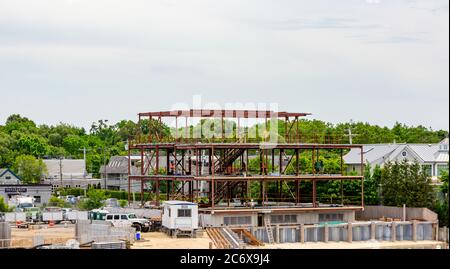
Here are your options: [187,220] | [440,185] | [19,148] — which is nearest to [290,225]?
[187,220]

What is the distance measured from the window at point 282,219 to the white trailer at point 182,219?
274 inches

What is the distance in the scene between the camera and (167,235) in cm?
4738

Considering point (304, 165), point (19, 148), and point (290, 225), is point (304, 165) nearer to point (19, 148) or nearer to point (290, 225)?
point (290, 225)

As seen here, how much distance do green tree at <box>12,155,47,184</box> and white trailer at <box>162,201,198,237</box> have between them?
32.2 m

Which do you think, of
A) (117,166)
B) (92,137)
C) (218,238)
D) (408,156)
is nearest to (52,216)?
(218,238)

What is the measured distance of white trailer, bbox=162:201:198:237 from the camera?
4681 cm

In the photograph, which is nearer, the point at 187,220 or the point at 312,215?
the point at 187,220

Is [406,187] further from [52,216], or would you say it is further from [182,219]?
[52,216]

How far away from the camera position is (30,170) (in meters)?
77.6

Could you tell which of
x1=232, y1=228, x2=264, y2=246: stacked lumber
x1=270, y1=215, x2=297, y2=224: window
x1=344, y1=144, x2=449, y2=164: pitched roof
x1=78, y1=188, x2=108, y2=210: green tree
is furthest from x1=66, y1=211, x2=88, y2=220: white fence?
x1=344, y1=144, x2=449, y2=164: pitched roof

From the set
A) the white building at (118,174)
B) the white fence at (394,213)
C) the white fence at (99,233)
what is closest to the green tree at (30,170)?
the white building at (118,174)

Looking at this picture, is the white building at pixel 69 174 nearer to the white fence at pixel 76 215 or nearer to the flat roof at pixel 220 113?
the flat roof at pixel 220 113

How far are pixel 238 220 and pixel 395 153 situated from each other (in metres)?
22.8
